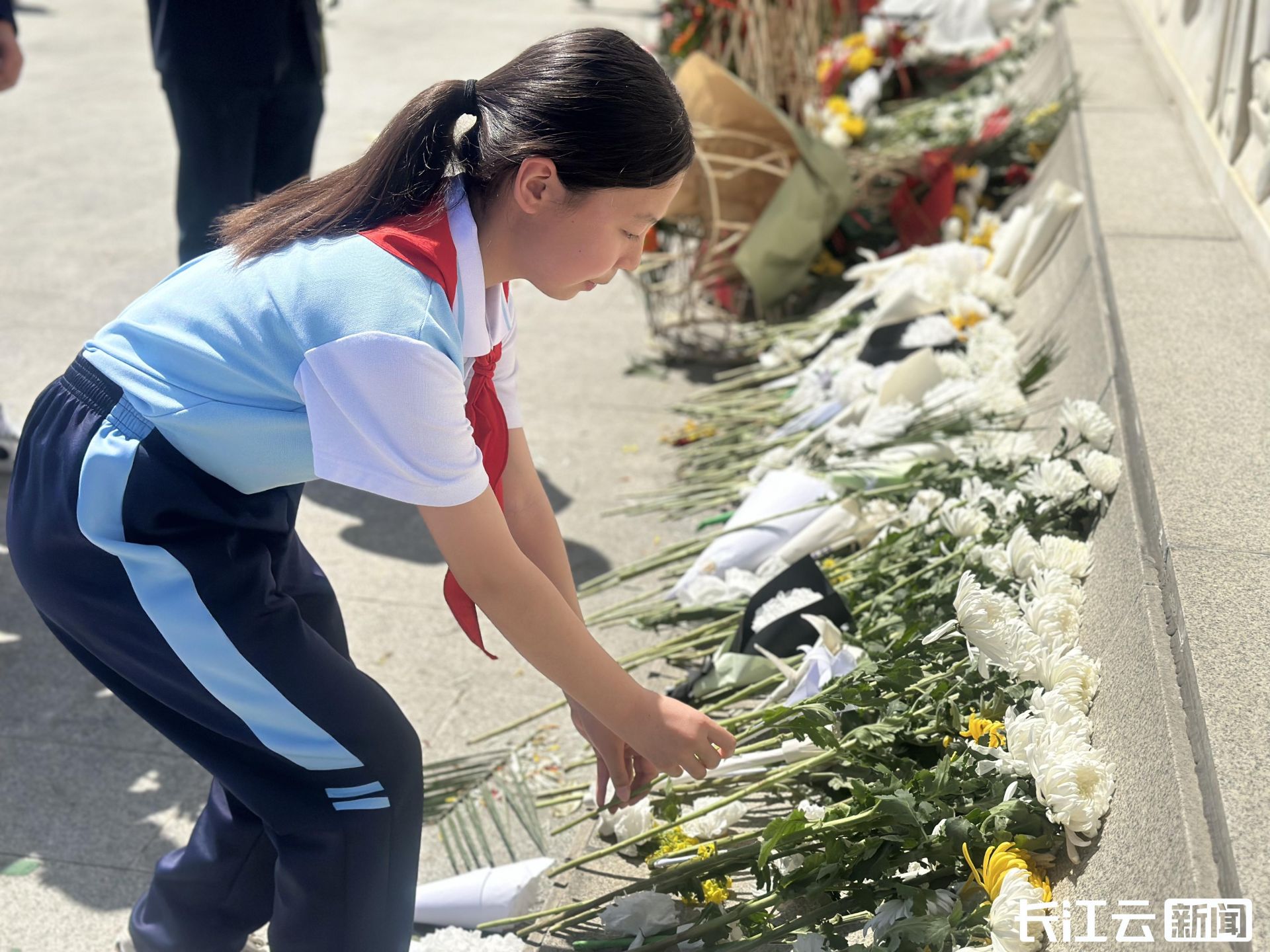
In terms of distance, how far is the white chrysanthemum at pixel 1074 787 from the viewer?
1505mm

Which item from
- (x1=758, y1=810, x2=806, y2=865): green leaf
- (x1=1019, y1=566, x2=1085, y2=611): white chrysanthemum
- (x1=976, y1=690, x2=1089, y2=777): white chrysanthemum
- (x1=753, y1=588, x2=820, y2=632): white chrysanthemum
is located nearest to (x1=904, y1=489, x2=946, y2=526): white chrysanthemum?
(x1=753, y1=588, x2=820, y2=632): white chrysanthemum

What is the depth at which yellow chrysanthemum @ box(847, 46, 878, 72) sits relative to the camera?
582cm

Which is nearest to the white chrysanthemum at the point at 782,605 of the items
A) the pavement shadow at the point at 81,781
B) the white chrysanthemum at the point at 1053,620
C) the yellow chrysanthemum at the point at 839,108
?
the white chrysanthemum at the point at 1053,620

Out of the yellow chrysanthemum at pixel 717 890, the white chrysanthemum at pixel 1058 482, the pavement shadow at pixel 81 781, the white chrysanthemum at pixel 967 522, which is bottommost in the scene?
the pavement shadow at pixel 81 781

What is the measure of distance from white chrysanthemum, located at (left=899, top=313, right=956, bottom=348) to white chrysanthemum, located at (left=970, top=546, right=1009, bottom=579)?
1.25m

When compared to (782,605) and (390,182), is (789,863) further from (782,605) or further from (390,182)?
(390,182)

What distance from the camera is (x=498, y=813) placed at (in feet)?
7.38

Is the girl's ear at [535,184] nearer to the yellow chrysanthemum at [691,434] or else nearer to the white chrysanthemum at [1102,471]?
the white chrysanthemum at [1102,471]

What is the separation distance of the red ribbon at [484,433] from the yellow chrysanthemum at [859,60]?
4.70 meters

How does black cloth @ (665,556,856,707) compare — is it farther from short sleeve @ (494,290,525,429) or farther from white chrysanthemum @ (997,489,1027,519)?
short sleeve @ (494,290,525,429)

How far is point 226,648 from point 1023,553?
1.25m

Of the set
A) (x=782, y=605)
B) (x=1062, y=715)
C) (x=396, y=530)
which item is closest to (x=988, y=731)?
(x=1062, y=715)

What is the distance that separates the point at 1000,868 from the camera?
151 cm

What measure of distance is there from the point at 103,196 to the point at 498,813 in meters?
4.52
